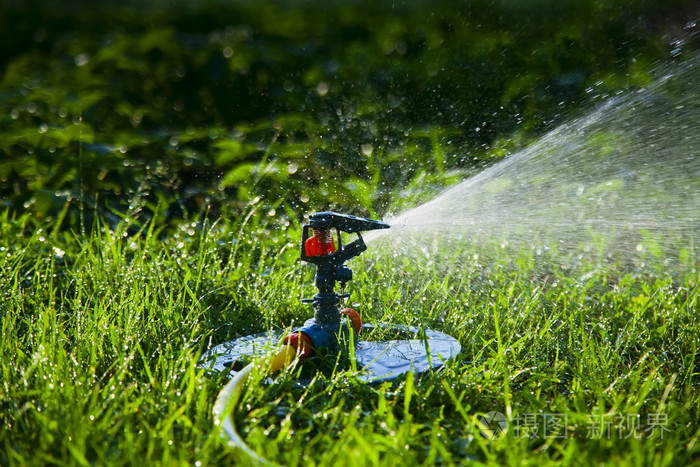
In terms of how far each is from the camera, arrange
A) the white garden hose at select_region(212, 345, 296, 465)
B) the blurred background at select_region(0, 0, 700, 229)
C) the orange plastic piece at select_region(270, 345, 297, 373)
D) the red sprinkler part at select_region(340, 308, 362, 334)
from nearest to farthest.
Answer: the white garden hose at select_region(212, 345, 296, 465)
the orange plastic piece at select_region(270, 345, 297, 373)
the red sprinkler part at select_region(340, 308, 362, 334)
the blurred background at select_region(0, 0, 700, 229)

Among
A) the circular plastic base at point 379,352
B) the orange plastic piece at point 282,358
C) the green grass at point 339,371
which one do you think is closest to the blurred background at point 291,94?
the green grass at point 339,371

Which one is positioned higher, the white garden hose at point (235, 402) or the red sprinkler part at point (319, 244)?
the red sprinkler part at point (319, 244)

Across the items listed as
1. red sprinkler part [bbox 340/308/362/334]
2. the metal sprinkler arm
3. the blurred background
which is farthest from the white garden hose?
the blurred background

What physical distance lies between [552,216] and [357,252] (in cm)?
234

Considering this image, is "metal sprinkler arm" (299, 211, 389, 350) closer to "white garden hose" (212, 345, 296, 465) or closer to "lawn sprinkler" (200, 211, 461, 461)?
"lawn sprinkler" (200, 211, 461, 461)

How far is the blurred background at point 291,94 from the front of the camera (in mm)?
3885

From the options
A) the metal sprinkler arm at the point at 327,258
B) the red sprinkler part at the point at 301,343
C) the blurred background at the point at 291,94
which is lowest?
the red sprinkler part at the point at 301,343

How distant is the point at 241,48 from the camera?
477cm

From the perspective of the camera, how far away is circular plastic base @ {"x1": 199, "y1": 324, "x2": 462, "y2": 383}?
202 cm

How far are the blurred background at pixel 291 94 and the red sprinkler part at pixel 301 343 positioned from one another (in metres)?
1.65

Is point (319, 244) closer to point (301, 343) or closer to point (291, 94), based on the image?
point (301, 343)

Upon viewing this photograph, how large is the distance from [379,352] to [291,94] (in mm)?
2704

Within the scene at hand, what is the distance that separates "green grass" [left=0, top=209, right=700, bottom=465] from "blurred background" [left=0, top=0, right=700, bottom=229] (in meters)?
0.72

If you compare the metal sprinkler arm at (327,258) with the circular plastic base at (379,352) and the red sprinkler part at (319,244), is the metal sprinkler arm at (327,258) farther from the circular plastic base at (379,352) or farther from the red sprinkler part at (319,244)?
the circular plastic base at (379,352)
